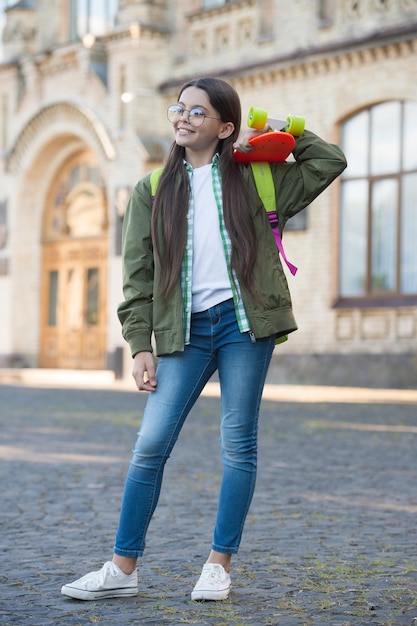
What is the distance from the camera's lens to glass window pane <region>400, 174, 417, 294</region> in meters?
23.2

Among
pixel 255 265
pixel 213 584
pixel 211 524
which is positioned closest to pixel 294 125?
pixel 255 265

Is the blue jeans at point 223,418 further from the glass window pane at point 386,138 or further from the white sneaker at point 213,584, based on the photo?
the glass window pane at point 386,138

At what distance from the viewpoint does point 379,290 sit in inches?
939

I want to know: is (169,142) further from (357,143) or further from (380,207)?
(380,207)

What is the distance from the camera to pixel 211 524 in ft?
23.8

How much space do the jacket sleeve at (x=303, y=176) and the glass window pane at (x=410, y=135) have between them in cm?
1810

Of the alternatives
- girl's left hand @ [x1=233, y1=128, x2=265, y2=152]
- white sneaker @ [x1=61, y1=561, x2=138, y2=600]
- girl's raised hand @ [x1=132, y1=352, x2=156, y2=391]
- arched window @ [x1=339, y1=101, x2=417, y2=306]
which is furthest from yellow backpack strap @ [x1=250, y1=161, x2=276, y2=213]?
arched window @ [x1=339, y1=101, x2=417, y2=306]

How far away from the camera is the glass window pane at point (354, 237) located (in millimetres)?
24125

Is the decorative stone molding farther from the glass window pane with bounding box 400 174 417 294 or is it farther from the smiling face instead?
the smiling face

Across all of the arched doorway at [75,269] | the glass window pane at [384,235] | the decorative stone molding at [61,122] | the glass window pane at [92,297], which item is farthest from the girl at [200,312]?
the glass window pane at [92,297]

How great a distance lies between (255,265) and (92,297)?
26487 mm

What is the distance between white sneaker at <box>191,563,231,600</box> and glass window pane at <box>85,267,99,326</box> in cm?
2610

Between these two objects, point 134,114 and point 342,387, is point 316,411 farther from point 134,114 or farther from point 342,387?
point 134,114

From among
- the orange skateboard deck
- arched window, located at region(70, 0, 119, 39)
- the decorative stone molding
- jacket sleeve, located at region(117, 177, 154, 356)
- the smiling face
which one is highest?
arched window, located at region(70, 0, 119, 39)
